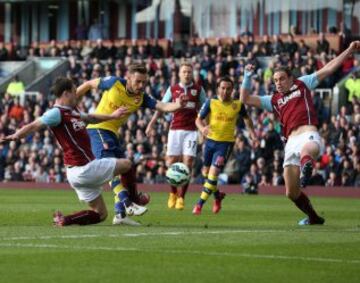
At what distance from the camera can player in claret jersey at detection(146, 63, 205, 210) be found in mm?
23969

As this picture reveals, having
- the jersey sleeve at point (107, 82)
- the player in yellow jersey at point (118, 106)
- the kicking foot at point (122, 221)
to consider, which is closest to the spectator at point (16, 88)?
the player in yellow jersey at point (118, 106)

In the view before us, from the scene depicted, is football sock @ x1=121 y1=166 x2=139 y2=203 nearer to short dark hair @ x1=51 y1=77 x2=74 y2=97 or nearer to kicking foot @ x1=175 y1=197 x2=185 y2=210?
short dark hair @ x1=51 y1=77 x2=74 y2=97

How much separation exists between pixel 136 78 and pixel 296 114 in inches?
93.0

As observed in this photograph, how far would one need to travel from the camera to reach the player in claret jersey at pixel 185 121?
24.0 metres

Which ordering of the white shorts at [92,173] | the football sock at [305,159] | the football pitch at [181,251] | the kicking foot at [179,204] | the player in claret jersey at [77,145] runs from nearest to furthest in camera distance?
1. the football pitch at [181,251]
2. the player in claret jersey at [77,145]
3. the white shorts at [92,173]
4. the football sock at [305,159]
5. the kicking foot at [179,204]

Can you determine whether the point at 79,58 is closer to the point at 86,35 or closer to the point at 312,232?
the point at 86,35

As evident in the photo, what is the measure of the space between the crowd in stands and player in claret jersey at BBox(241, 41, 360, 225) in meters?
16.3

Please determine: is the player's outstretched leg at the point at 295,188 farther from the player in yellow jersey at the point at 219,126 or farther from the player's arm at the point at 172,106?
the player in yellow jersey at the point at 219,126

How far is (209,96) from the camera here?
3791 centimetres

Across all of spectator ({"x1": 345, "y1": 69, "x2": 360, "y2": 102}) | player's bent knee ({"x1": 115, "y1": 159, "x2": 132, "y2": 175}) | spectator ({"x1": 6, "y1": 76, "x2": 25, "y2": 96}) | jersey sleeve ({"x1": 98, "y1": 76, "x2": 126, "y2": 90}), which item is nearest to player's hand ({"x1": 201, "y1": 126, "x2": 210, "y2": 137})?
jersey sleeve ({"x1": 98, "y1": 76, "x2": 126, "y2": 90})

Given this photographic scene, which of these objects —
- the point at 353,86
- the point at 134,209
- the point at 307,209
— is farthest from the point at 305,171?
the point at 353,86

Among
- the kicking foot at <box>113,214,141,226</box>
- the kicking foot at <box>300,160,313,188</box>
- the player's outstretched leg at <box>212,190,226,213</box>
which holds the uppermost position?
the kicking foot at <box>300,160,313,188</box>

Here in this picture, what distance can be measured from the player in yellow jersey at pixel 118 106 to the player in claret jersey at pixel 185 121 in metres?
5.14

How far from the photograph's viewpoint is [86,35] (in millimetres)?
56656
